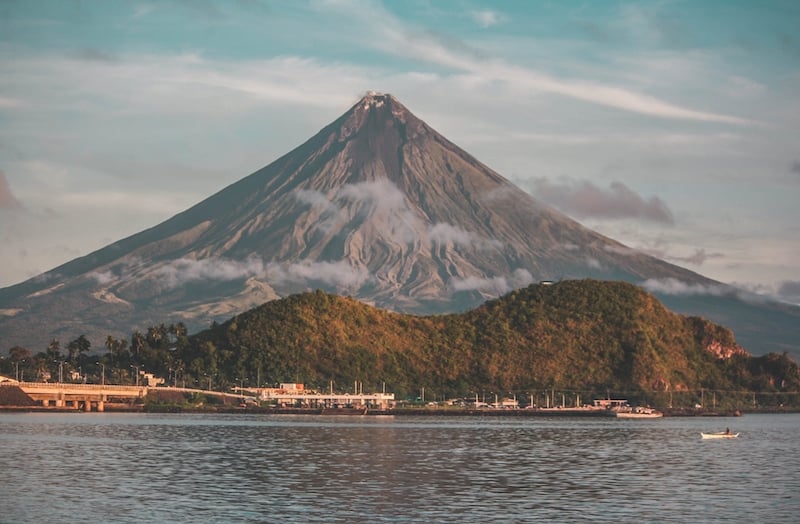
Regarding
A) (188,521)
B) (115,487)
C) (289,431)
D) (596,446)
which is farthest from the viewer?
(289,431)

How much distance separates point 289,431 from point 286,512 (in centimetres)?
9520

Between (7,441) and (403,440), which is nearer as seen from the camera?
(7,441)

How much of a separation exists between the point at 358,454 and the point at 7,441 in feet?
112

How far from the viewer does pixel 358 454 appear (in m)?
114

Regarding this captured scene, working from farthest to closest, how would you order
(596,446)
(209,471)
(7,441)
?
1. (596,446)
2. (7,441)
3. (209,471)

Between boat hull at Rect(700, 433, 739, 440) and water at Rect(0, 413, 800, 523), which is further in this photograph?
boat hull at Rect(700, 433, 739, 440)

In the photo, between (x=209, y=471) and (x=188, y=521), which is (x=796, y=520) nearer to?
(x=188, y=521)

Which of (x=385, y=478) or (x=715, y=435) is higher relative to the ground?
(x=715, y=435)

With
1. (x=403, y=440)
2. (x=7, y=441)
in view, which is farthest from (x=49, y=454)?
(x=403, y=440)

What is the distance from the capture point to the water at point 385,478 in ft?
234

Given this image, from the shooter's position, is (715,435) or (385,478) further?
(715,435)

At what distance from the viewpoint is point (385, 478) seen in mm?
89875

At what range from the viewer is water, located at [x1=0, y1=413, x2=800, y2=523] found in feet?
234

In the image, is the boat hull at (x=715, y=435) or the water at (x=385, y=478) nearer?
the water at (x=385, y=478)
